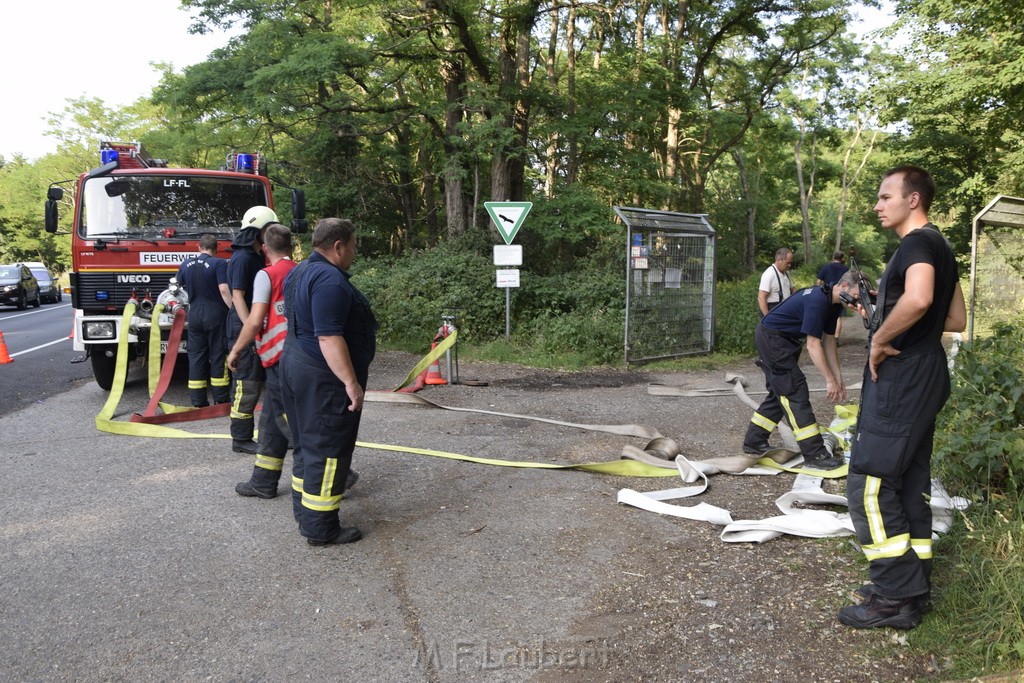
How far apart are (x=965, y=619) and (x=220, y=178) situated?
9.03 metres

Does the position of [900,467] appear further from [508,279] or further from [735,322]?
[735,322]

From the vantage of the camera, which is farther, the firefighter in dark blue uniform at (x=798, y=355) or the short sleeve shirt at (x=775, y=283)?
the short sleeve shirt at (x=775, y=283)

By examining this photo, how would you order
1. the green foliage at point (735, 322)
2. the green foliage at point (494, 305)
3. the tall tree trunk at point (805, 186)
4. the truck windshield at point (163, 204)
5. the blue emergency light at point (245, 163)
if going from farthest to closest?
the tall tree trunk at point (805, 186), the green foliage at point (735, 322), the green foliage at point (494, 305), the blue emergency light at point (245, 163), the truck windshield at point (163, 204)

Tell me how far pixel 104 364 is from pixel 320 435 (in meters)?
6.42

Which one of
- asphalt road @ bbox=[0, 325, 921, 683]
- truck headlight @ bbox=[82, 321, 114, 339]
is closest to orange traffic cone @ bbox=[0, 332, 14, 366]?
truck headlight @ bbox=[82, 321, 114, 339]

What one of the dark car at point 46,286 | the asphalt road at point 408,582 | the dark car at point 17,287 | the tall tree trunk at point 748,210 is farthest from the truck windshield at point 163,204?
the dark car at point 46,286

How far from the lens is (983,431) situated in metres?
4.10

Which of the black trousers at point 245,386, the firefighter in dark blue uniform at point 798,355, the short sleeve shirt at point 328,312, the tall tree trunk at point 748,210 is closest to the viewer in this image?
the short sleeve shirt at point 328,312

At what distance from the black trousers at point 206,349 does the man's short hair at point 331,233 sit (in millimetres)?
3993

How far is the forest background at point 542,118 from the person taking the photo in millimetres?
14555

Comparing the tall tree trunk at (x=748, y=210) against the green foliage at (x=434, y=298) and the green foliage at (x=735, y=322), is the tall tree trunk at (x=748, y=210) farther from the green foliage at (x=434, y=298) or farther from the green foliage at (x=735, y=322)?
the green foliage at (x=434, y=298)

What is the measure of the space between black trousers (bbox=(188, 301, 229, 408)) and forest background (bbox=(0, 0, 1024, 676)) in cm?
548

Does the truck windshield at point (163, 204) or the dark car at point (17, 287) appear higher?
the truck windshield at point (163, 204)

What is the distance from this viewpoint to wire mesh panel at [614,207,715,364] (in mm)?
11844
